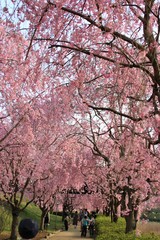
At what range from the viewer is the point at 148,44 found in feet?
15.6

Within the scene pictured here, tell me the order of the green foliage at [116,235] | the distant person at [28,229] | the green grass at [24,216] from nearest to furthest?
the distant person at [28,229]
the green foliage at [116,235]
the green grass at [24,216]

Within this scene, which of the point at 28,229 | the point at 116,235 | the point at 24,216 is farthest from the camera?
the point at 24,216

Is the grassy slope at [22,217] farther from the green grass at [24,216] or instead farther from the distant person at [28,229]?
the distant person at [28,229]

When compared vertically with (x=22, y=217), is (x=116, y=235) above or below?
below

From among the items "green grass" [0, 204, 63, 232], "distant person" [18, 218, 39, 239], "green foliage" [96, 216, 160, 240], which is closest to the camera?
"distant person" [18, 218, 39, 239]

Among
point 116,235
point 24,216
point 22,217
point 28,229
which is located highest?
point 24,216

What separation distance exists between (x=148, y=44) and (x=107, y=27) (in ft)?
1.98

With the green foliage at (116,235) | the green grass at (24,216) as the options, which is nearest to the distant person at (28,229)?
the green foliage at (116,235)

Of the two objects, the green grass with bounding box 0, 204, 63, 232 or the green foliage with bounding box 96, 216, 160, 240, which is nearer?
the green foliage with bounding box 96, 216, 160, 240

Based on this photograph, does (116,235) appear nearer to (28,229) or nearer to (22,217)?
(28,229)

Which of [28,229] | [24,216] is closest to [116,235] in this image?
[28,229]

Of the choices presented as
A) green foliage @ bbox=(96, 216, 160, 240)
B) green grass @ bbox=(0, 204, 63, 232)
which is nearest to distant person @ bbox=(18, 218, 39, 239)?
green foliage @ bbox=(96, 216, 160, 240)

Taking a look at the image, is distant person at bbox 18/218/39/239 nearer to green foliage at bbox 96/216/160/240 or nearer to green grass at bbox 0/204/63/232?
green foliage at bbox 96/216/160/240

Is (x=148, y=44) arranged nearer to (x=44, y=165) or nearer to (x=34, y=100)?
(x=34, y=100)
